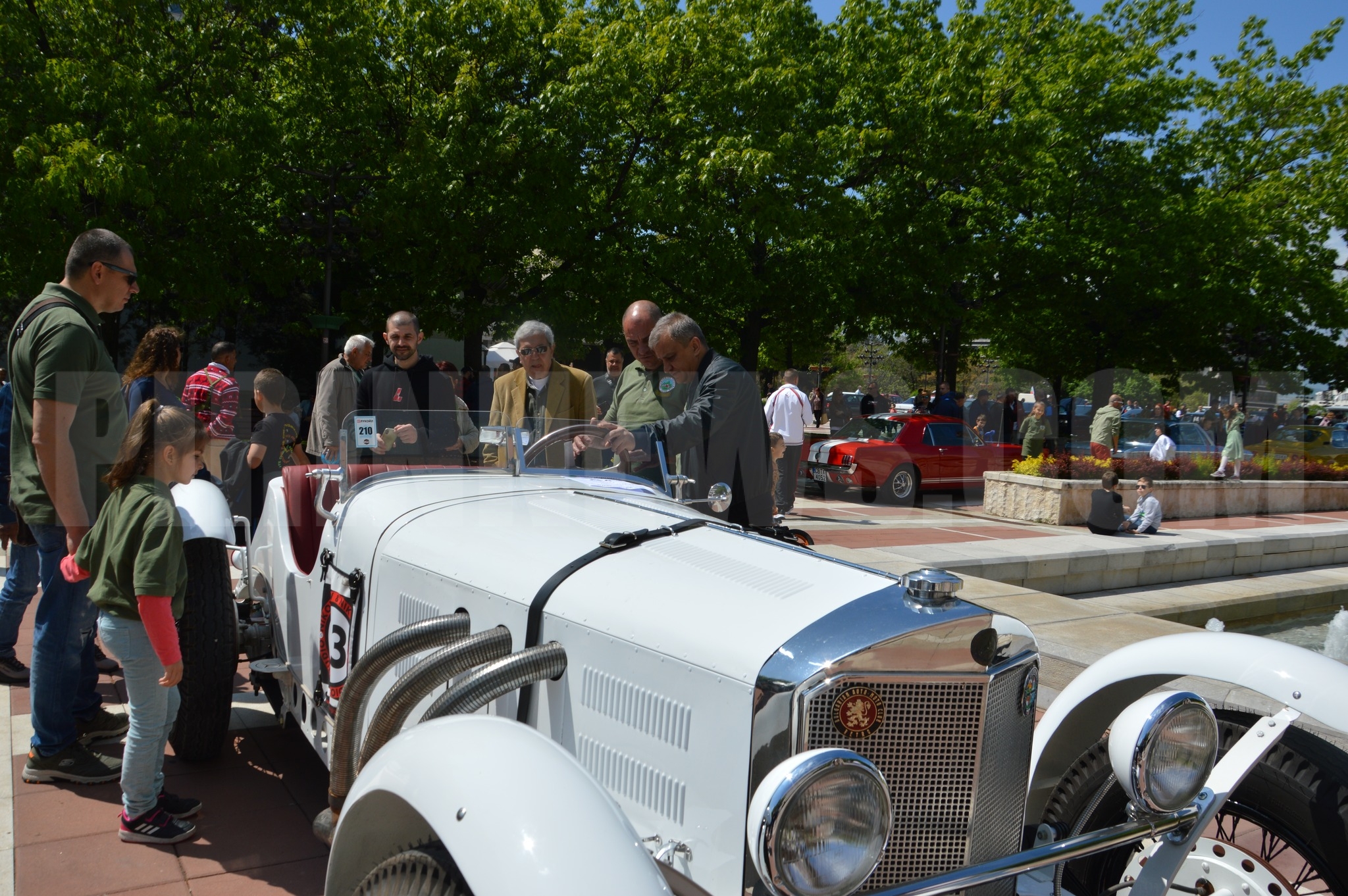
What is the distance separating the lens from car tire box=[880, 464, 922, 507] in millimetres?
14820

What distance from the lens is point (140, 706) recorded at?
3.19 meters

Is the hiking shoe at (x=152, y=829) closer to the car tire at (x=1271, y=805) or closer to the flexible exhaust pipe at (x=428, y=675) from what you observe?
the flexible exhaust pipe at (x=428, y=675)

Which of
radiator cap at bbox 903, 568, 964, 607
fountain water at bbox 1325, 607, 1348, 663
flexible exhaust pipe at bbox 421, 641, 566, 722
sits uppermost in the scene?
radiator cap at bbox 903, 568, 964, 607

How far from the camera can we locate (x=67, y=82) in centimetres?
1200

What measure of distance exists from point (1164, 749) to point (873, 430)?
13.2 m

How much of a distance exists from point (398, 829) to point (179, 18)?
14708mm

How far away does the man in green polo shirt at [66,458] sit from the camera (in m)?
3.40

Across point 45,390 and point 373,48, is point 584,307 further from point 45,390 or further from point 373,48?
point 45,390

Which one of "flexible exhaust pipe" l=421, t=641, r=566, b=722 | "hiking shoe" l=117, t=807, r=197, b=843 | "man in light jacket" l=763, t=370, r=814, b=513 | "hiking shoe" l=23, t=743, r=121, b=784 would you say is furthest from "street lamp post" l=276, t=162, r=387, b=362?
"flexible exhaust pipe" l=421, t=641, r=566, b=722

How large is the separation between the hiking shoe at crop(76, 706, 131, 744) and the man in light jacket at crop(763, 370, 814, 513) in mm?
7881

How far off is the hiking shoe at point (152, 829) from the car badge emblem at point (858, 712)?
8.20ft

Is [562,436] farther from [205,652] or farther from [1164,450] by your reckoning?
[1164,450]

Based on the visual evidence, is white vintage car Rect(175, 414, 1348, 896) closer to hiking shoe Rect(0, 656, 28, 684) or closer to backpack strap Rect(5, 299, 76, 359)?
backpack strap Rect(5, 299, 76, 359)

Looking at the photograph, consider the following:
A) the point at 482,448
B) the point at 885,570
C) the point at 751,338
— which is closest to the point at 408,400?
the point at 482,448
